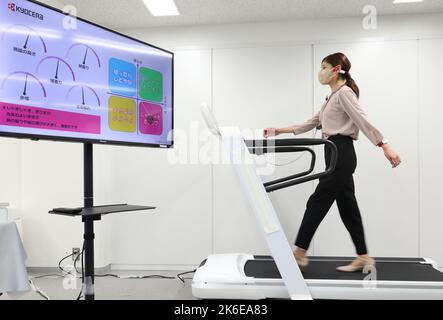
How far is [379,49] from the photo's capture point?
341 cm

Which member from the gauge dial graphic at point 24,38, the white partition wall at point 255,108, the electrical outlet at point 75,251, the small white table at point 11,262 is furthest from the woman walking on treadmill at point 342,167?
the electrical outlet at point 75,251

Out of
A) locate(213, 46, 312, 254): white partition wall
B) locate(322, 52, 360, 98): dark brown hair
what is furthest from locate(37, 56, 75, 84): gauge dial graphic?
locate(213, 46, 312, 254): white partition wall

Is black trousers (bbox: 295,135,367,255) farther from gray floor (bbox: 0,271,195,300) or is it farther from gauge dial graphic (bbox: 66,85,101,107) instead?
gauge dial graphic (bbox: 66,85,101,107)

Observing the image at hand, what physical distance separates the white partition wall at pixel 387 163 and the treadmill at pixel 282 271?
0.55 meters

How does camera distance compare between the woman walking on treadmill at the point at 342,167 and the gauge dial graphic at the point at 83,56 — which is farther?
the woman walking on treadmill at the point at 342,167

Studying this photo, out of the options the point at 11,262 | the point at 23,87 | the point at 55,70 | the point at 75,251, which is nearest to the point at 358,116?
the point at 55,70

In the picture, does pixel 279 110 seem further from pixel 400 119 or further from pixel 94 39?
pixel 94 39

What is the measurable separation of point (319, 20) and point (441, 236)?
7.67 feet

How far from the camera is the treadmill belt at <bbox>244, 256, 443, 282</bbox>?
2.28 m

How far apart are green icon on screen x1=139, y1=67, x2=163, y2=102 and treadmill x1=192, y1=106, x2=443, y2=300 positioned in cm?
47

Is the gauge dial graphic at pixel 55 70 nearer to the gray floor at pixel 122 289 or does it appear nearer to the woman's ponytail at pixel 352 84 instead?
the gray floor at pixel 122 289

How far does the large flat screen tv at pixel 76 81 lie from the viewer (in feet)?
4.81
